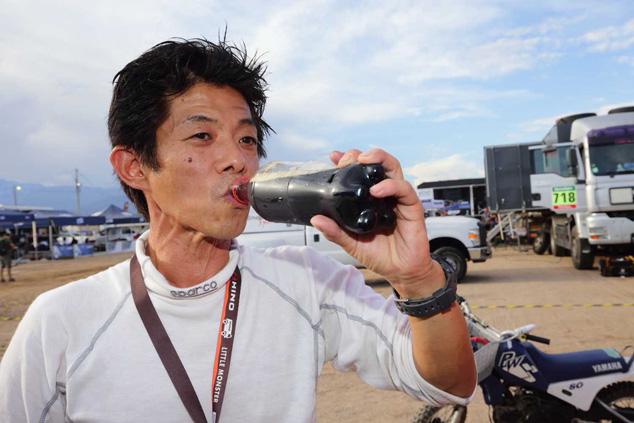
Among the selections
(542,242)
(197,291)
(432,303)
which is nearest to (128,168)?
(197,291)

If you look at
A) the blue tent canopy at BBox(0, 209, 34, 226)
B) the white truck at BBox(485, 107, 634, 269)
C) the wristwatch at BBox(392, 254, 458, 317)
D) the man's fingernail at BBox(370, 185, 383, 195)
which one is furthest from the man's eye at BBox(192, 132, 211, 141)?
the blue tent canopy at BBox(0, 209, 34, 226)

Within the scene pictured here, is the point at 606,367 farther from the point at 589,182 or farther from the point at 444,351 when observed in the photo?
the point at 589,182

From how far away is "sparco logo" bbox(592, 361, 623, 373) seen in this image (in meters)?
3.38

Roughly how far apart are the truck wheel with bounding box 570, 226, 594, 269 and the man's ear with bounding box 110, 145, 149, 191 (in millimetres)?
12960

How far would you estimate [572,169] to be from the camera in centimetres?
1209

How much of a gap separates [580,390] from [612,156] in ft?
33.3

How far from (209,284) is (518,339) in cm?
264

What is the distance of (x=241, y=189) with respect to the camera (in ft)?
5.21

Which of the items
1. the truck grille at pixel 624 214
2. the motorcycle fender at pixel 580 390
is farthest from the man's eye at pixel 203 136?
the truck grille at pixel 624 214

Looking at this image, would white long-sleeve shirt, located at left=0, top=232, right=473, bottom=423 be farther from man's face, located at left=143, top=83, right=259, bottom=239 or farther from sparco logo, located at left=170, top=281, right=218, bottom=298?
man's face, located at left=143, top=83, right=259, bottom=239

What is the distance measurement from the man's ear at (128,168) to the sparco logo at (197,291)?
1.62ft

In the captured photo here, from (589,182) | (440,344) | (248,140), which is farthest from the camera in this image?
(589,182)

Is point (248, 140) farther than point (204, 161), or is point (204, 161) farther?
point (248, 140)

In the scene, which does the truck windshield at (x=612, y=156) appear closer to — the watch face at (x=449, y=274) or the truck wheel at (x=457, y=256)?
the truck wheel at (x=457, y=256)
